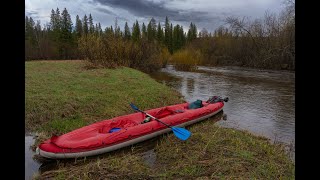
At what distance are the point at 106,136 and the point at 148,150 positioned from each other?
99cm

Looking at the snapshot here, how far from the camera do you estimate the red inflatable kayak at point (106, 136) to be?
16.4 feet

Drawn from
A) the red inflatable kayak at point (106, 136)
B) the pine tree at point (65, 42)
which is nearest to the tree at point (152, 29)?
the pine tree at point (65, 42)

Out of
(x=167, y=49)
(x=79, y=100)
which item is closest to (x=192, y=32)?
(x=167, y=49)

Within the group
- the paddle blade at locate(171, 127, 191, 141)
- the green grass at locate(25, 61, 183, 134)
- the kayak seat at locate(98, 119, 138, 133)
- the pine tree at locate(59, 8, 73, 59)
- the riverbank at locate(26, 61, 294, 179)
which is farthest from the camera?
the pine tree at locate(59, 8, 73, 59)

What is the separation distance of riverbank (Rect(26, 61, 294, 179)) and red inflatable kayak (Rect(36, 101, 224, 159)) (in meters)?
0.18

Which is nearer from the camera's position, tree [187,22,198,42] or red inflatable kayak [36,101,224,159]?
red inflatable kayak [36,101,224,159]

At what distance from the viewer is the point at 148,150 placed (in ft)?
19.1

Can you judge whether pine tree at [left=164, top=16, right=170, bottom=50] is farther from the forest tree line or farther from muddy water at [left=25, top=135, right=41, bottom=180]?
muddy water at [left=25, top=135, right=41, bottom=180]

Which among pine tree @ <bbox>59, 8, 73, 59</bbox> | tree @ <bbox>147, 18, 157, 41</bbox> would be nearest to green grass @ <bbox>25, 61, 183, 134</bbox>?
pine tree @ <bbox>59, 8, 73, 59</bbox>

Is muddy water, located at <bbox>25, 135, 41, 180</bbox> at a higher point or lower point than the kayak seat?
lower

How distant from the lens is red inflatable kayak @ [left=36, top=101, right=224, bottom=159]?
16.4 ft

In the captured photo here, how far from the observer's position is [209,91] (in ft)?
46.0
